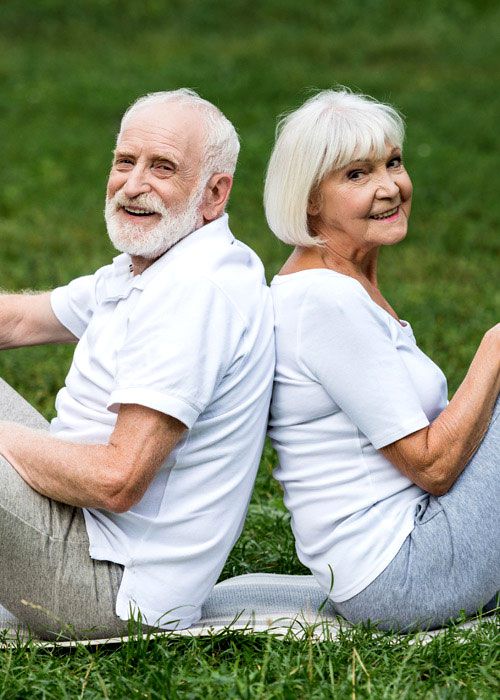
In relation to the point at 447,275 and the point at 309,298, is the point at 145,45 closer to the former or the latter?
the point at 447,275

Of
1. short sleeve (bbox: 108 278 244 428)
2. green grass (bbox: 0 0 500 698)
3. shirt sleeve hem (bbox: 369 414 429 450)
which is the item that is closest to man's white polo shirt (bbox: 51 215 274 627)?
short sleeve (bbox: 108 278 244 428)

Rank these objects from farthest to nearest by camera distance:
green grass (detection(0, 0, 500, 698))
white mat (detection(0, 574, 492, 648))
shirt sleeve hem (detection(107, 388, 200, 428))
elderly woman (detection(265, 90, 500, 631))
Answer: white mat (detection(0, 574, 492, 648)), elderly woman (detection(265, 90, 500, 631)), green grass (detection(0, 0, 500, 698)), shirt sleeve hem (detection(107, 388, 200, 428))

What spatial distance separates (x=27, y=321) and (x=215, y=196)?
94cm

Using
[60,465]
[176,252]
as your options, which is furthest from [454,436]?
[60,465]

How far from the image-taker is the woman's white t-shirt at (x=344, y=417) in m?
3.37

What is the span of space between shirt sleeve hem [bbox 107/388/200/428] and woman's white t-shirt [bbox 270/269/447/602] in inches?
16.4

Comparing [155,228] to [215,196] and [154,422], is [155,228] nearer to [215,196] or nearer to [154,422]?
[215,196]

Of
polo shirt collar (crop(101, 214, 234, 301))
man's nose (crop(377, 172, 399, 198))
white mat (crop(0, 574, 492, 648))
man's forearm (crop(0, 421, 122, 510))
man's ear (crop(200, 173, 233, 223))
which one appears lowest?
white mat (crop(0, 574, 492, 648))

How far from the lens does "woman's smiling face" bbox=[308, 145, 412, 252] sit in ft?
11.8

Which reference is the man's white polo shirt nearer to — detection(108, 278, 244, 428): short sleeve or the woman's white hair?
detection(108, 278, 244, 428): short sleeve

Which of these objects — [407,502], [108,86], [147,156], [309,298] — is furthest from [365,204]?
[108,86]

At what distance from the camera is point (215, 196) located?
11.7 ft

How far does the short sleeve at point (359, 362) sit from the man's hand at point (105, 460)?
0.47 meters

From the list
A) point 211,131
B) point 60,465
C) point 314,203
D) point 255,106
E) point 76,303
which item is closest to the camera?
point 60,465
